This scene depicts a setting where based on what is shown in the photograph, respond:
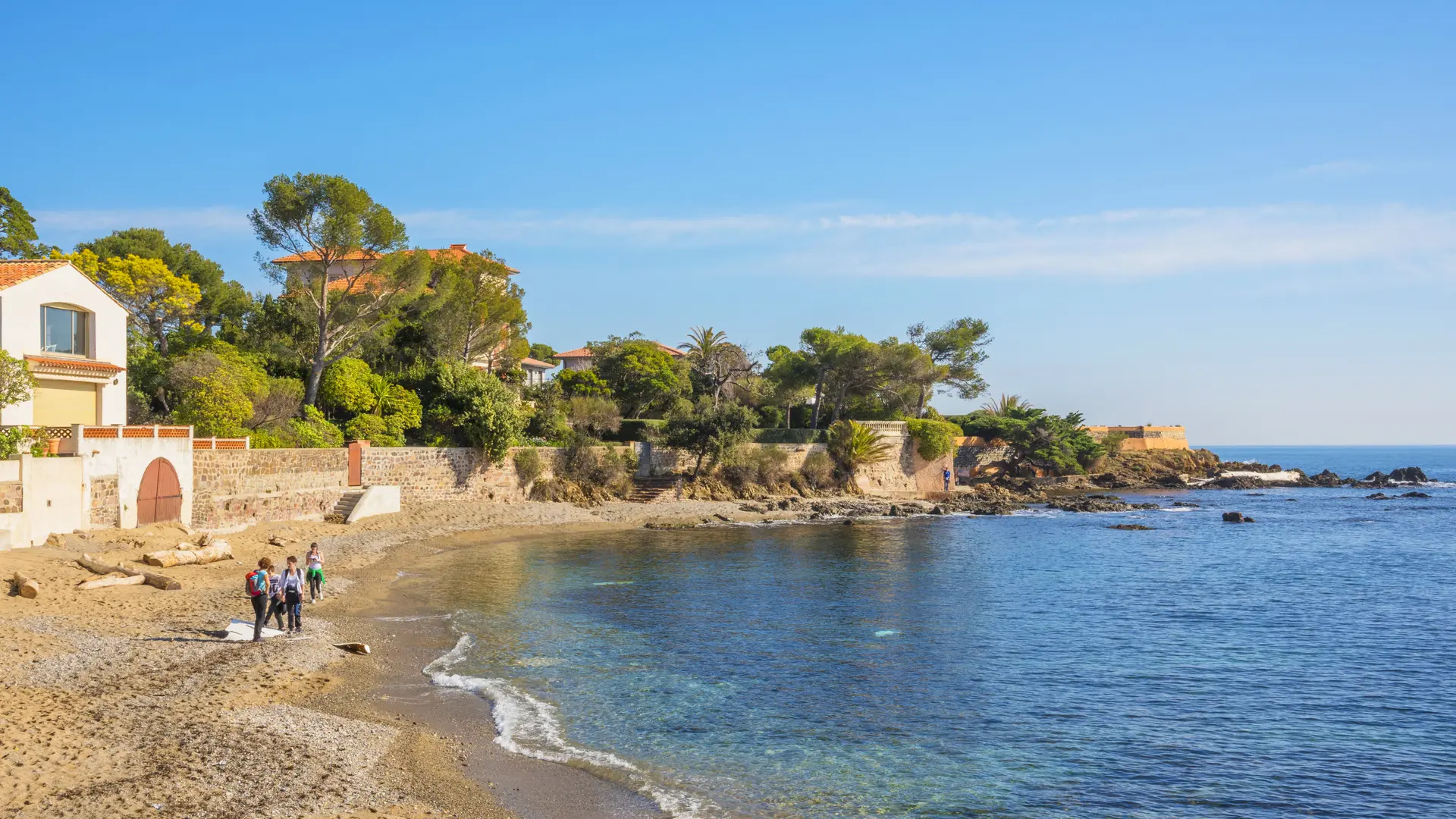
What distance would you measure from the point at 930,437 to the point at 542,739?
54582 mm

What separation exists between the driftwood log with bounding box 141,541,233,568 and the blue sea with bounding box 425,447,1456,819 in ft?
20.4

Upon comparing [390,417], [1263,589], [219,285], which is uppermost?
[219,285]

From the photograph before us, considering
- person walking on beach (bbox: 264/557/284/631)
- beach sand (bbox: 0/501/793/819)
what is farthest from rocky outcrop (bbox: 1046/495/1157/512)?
person walking on beach (bbox: 264/557/284/631)

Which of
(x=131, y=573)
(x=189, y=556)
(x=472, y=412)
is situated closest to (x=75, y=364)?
(x=189, y=556)

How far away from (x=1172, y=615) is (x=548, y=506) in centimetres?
2928

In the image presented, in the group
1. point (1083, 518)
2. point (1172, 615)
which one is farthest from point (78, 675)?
point (1083, 518)

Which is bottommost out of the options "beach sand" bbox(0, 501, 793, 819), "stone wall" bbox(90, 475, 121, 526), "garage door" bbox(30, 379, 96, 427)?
"beach sand" bbox(0, 501, 793, 819)

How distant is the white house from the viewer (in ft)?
96.7

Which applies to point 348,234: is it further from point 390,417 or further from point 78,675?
point 78,675

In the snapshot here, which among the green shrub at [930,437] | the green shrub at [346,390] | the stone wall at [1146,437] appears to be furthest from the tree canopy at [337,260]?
the stone wall at [1146,437]

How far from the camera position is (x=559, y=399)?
178 ft

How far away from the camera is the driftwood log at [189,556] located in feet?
82.4

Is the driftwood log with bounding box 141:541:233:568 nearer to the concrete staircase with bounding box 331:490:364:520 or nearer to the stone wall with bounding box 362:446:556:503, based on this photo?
the concrete staircase with bounding box 331:490:364:520

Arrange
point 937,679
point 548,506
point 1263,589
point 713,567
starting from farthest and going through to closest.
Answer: point 548,506 < point 713,567 < point 1263,589 < point 937,679
